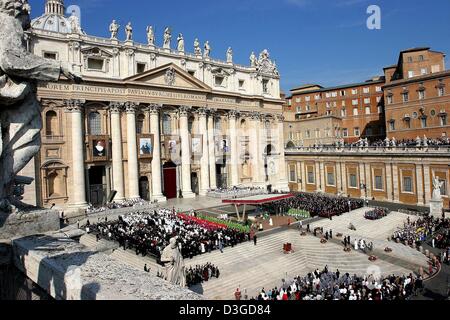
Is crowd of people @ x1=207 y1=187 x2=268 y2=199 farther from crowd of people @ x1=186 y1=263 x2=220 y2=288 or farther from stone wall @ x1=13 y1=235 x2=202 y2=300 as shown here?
stone wall @ x1=13 y1=235 x2=202 y2=300

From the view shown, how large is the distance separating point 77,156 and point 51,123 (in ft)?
13.1

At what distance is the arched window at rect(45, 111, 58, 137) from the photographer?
33.9m

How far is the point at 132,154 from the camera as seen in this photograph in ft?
125

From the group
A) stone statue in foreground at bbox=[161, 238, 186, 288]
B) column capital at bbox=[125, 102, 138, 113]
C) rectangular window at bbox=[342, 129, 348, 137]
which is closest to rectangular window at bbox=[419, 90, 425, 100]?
rectangular window at bbox=[342, 129, 348, 137]

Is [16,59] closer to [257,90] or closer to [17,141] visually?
[17,141]

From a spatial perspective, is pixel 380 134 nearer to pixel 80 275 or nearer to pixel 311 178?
pixel 311 178

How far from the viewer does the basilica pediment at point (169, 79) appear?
38781 mm

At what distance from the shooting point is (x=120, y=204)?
3516cm

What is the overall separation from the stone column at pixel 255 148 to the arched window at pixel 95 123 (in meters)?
21.8

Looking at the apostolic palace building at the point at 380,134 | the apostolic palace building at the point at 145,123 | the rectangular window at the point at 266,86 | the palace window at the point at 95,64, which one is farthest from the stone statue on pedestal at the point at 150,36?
the apostolic palace building at the point at 380,134

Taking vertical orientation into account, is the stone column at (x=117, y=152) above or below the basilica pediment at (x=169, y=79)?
below

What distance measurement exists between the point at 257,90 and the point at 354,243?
32443mm

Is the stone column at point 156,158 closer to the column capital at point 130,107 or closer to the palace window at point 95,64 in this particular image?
the column capital at point 130,107

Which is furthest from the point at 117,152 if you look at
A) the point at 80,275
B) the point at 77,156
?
the point at 80,275
